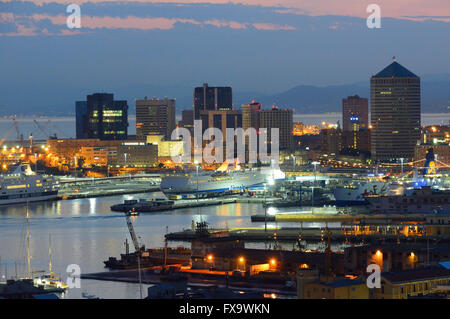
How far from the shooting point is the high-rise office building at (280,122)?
206 ft

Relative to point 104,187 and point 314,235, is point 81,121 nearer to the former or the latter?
point 104,187

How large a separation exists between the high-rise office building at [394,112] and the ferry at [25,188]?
2258 centimetres

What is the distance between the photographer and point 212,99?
224ft

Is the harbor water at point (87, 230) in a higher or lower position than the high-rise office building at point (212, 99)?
lower

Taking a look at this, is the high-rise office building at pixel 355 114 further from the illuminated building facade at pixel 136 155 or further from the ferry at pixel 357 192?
the ferry at pixel 357 192

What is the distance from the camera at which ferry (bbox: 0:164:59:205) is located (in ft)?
Result: 101

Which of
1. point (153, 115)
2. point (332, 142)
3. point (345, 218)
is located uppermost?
point (153, 115)

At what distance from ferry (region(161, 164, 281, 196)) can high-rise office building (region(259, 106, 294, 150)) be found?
22838mm

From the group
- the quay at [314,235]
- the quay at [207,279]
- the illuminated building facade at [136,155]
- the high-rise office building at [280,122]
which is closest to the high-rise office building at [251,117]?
the high-rise office building at [280,122]

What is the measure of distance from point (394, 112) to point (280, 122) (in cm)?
1182

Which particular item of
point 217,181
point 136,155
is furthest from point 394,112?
point 217,181

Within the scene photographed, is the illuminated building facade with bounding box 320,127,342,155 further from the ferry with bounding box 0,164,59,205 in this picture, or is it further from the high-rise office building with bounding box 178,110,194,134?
the ferry with bounding box 0,164,59,205

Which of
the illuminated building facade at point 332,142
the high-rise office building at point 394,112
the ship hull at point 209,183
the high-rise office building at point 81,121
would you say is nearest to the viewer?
the ship hull at point 209,183

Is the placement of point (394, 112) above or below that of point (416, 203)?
above
